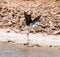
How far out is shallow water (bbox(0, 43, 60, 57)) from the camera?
15041 millimetres

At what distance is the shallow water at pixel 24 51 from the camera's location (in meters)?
15.0

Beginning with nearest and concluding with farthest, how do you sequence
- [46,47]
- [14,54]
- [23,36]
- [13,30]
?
1. [14,54]
2. [46,47]
3. [23,36]
4. [13,30]

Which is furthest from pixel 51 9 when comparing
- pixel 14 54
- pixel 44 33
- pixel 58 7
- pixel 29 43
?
pixel 14 54

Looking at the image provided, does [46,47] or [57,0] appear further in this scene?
[57,0]

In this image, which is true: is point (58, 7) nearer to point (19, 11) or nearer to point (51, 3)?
point (51, 3)

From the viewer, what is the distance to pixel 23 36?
1784 centimetres

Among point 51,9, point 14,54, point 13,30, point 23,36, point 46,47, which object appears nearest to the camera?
point 14,54

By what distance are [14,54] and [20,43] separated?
1860mm

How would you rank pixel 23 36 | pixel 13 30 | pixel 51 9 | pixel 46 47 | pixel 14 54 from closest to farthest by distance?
pixel 14 54 < pixel 46 47 < pixel 23 36 < pixel 13 30 < pixel 51 9

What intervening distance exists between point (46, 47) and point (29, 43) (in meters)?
0.75

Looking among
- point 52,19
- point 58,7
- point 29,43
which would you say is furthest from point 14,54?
point 58,7

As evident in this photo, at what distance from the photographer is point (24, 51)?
15.7 metres

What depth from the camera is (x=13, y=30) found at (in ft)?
62.5

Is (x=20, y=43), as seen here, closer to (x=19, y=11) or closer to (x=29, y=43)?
(x=29, y=43)
